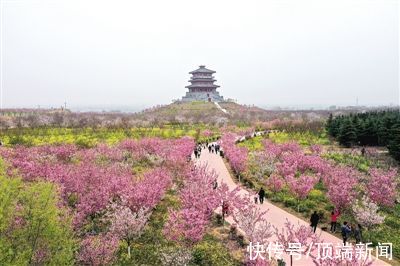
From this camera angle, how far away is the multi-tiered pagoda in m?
127

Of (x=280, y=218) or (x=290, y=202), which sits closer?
(x=280, y=218)

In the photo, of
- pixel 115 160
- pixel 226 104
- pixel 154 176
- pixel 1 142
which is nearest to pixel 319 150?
pixel 115 160

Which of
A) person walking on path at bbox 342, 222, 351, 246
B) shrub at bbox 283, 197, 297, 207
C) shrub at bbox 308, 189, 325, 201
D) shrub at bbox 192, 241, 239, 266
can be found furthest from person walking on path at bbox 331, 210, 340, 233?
shrub at bbox 192, 241, 239, 266

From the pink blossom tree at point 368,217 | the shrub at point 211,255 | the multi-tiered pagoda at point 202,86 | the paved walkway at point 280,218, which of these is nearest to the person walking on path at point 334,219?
the paved walkway at point 280,218

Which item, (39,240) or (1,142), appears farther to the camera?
(1,142)

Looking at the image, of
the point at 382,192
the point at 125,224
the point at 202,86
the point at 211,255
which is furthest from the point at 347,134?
the point at 202,86

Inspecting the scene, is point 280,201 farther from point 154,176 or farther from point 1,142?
point 1,142

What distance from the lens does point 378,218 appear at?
1988 centimetres

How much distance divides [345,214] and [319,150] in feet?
66.1

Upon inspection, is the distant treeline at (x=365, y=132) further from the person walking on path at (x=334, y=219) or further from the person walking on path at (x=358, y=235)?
the person walking on path at (x=358, y=235)

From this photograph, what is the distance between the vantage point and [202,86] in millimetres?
129625

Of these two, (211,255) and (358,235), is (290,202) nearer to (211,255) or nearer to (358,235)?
(358,235)

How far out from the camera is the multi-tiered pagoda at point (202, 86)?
12662cm

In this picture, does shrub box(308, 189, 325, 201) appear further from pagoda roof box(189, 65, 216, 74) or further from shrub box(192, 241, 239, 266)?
pagoda roof box(189, 65, 216, 74)
